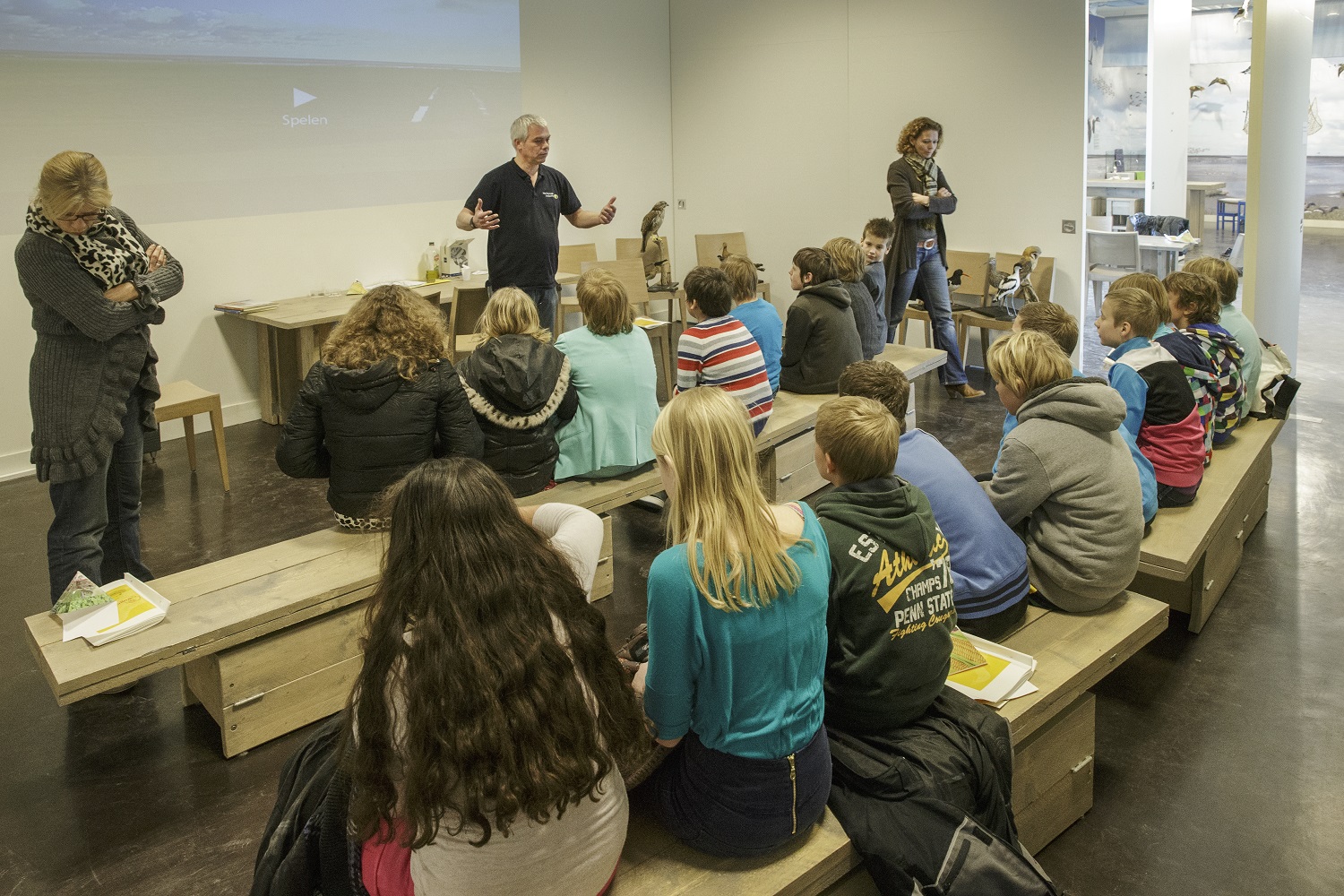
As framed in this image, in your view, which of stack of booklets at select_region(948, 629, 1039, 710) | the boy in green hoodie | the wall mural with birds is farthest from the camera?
the wall mural with birds

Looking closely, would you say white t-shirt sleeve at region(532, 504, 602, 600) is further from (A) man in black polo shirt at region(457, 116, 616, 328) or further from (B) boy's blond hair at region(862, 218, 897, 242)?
(B) boy's blond hair at region(862, 218, 897, 242)

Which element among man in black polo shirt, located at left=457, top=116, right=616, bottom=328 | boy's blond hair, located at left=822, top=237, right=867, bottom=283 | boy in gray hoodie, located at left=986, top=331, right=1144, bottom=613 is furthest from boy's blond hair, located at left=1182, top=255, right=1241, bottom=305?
man in black polo shirt, located at left=457, top=116, right=616, bottom=328

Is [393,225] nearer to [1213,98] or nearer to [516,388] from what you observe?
[516,388]

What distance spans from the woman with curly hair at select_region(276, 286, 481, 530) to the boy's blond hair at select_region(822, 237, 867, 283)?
2.47m

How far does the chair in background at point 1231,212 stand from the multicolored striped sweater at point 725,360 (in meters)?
12.0

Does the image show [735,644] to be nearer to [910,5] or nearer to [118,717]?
[118,717]

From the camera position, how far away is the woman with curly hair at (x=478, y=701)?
160 cm

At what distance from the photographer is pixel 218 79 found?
252 inches

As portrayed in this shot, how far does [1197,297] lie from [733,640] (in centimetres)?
308

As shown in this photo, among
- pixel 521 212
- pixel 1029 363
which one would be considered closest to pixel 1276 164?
pixel 521 212

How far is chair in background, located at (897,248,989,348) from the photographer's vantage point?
7.35 m

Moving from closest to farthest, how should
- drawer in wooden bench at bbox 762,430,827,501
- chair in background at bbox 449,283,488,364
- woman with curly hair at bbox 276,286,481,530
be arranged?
woman with curly hair at bbox 276,286,481,530
drawer in wooden bench at bbox 762,430,827,501
chair in background at bbox 449,283,488,364

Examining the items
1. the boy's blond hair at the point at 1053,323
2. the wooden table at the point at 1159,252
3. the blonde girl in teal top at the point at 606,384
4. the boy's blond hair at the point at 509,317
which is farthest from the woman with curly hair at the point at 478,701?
the wooden table at the point at 1159,252

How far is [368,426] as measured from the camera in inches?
132
